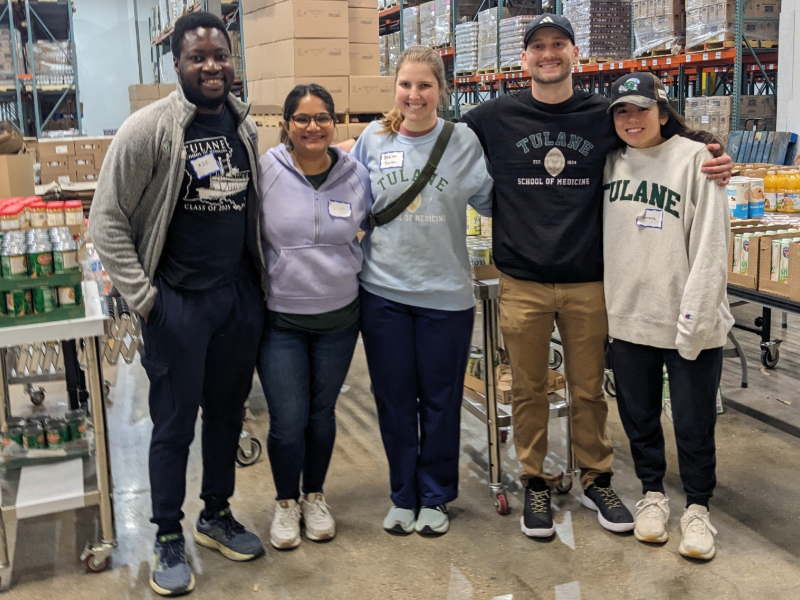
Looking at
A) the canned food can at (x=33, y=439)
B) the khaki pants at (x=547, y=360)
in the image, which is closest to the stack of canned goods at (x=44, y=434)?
the canned food can at (x=33, y=439)

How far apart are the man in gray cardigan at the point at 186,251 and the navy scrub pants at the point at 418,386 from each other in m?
0.43

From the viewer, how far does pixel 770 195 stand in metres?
3.97

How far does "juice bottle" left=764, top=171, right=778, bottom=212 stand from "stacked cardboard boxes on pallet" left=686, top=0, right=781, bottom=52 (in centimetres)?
219

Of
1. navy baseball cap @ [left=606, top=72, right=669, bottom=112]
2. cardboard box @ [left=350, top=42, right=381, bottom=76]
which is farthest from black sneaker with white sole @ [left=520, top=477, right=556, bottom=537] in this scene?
cardboard box @ [left=350, top=42, right=381, bottom=76]

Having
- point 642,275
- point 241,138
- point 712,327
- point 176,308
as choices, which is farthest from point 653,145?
point 176,308

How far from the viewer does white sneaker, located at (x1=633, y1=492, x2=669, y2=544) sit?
8.46 ft

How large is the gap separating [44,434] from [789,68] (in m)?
6.01

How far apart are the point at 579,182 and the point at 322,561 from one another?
1531 mm

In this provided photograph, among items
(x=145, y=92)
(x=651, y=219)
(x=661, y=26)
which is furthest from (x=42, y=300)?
(x=145, y=92)

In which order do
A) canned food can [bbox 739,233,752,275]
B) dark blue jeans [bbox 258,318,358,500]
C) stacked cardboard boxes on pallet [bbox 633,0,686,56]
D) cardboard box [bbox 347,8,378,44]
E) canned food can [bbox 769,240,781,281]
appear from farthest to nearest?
stacked cardboard boxes on pallet [bbox 633,0,686,56], cardboard box [bbox 347,8,378,44], canned food can [bbox 739,233,752,275], canned food can [bbox 769,240,781,281], dark blue jeans [bbox 258,318,358,500]

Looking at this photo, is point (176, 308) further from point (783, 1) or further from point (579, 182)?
point (783, 1)

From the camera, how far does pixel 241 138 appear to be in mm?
2311

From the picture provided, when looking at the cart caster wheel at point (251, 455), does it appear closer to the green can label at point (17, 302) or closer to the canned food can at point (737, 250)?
the green can label at point (17, 302)

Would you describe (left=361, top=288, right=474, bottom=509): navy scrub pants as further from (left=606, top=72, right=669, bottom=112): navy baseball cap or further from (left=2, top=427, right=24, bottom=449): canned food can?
(left=2, top=427, right=24, bottom=449): canned food can
